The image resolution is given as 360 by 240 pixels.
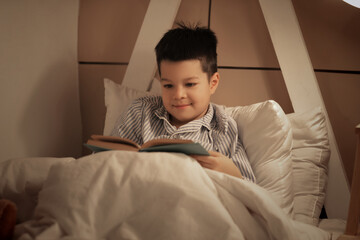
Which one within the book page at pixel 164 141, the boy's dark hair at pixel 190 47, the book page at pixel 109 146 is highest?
the boy's dark hair at pixel 190 47

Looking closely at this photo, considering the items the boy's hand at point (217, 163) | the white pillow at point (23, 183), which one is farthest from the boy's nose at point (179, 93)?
the white pillow at point (23, 183)

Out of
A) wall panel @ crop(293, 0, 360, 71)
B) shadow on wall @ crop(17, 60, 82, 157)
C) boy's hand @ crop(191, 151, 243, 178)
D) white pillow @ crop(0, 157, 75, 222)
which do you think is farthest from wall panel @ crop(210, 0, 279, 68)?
white pillow @ crop(0, 157, 75, 222)

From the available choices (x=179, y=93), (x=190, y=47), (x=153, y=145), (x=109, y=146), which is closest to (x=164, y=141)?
(x=153, y=145)

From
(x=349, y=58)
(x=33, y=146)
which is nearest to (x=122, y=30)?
(x=33, y=146)

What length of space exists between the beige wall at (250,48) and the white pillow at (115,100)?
22 centimetres

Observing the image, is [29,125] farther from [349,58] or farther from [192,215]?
[349,58]

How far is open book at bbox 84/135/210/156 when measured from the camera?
0.98 m

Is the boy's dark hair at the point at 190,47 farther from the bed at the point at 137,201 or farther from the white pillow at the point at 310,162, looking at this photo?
the bed at the point at 137,201

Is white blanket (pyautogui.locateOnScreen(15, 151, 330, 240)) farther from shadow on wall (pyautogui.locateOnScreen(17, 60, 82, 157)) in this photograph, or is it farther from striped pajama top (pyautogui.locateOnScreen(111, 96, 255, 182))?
shadow on wall (pyautogui.locateOnScreen(17, 60, 82, 157))

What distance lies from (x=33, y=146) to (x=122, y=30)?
28.2 inches

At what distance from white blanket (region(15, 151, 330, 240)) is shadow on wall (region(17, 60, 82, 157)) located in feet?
2.67

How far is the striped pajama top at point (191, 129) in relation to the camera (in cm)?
137

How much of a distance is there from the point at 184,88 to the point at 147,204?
0.62 m

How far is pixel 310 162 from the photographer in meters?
1.43
